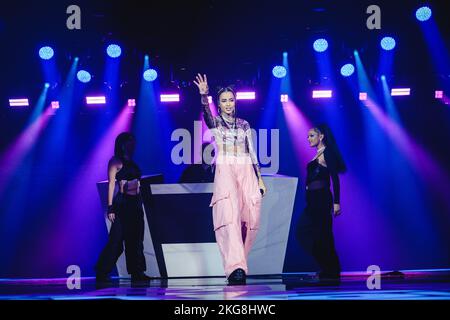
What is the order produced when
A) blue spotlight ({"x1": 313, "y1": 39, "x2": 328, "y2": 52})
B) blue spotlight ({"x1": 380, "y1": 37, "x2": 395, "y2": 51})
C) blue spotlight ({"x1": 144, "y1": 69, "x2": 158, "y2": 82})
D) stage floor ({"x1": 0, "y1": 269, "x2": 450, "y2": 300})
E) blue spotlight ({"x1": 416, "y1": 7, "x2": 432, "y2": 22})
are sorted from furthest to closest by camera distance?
blue spotlight ({"x1": 144, "y1": 69, "x2": 158, "y2": 82})
blue spotlight ({"x1": 313, "y1": 39, "x2": 328, "y2": 52})
blue spotlight ({"x1": 380, "y1": 37, "x2": 395, "y2": 51})
blue spotlight ({"x1": 416, "y1": 7, "x2": 432, "y2": 22})
stage floor ({"x1": 0, "y1": 269, "x2": 450, "y2": 300})

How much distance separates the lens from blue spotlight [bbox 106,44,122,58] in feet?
24.3

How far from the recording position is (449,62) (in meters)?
7.36

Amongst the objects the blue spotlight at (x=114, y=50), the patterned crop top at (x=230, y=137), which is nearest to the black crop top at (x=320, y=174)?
the patterned crop top at (x=230, y=137)

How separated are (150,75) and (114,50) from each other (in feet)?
1.58

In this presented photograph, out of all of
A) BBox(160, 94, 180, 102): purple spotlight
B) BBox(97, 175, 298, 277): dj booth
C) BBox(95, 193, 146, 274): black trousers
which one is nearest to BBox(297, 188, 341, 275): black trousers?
BBox(97, 175, 298, 277): dj booth

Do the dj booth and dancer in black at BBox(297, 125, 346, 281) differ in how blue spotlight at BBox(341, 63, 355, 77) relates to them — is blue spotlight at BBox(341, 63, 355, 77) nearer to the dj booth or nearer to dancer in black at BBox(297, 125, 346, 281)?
dancer in black at BBox(297, 125, 346, 281)

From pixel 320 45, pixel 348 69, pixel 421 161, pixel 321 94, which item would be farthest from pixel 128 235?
pixel 421 161

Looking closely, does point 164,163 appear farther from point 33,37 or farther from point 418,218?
point 418,218

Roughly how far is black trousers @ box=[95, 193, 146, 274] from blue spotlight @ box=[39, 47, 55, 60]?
195 centimetres

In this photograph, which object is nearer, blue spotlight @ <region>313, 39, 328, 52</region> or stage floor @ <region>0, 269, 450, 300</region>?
stage floor @ <region>0, 269, 450, 300</region>

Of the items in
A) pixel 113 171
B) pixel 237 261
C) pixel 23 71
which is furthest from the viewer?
pixel 23 71

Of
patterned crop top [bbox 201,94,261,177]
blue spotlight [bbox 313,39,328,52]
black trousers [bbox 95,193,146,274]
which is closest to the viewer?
patterned crop top [bbox 201,94,261,177]
